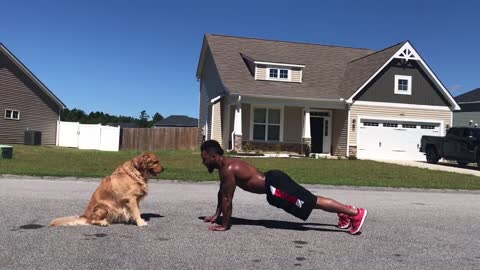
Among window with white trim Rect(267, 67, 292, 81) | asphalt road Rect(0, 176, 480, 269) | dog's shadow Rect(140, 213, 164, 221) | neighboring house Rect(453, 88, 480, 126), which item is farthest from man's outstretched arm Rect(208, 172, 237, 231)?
neighboring house Rect(453, 88, 480, 126)

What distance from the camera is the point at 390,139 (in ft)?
99.7

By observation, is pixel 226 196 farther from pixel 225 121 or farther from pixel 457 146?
pixel 225 121

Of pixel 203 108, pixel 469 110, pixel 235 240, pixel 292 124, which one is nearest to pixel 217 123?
pixel 292 124

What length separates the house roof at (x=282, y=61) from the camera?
29531mm

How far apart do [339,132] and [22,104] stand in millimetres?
21852

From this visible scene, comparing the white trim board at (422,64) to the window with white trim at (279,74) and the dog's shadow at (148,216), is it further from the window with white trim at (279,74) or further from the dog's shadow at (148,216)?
the dog's shadow at (148,216)

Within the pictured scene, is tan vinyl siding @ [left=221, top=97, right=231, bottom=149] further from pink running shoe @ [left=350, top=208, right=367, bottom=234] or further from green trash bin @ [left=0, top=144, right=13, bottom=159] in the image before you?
pink running shoe @ [left=350, top=208, right=367, bottom=234]

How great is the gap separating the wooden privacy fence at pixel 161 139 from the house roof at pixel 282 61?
6.43 m

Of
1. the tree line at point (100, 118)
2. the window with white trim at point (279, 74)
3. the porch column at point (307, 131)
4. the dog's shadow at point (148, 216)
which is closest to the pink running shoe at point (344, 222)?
the dog's shadow at point (148, 216)

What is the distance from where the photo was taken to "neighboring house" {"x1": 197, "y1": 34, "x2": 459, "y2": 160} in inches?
1168

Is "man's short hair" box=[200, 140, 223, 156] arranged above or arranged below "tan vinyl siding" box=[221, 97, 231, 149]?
below

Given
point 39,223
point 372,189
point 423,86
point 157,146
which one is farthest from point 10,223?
point 157,146

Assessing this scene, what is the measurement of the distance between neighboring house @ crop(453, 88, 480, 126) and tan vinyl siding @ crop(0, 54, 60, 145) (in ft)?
113

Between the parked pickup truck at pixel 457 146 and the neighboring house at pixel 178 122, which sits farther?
the neighboring house at pixel 178 122
